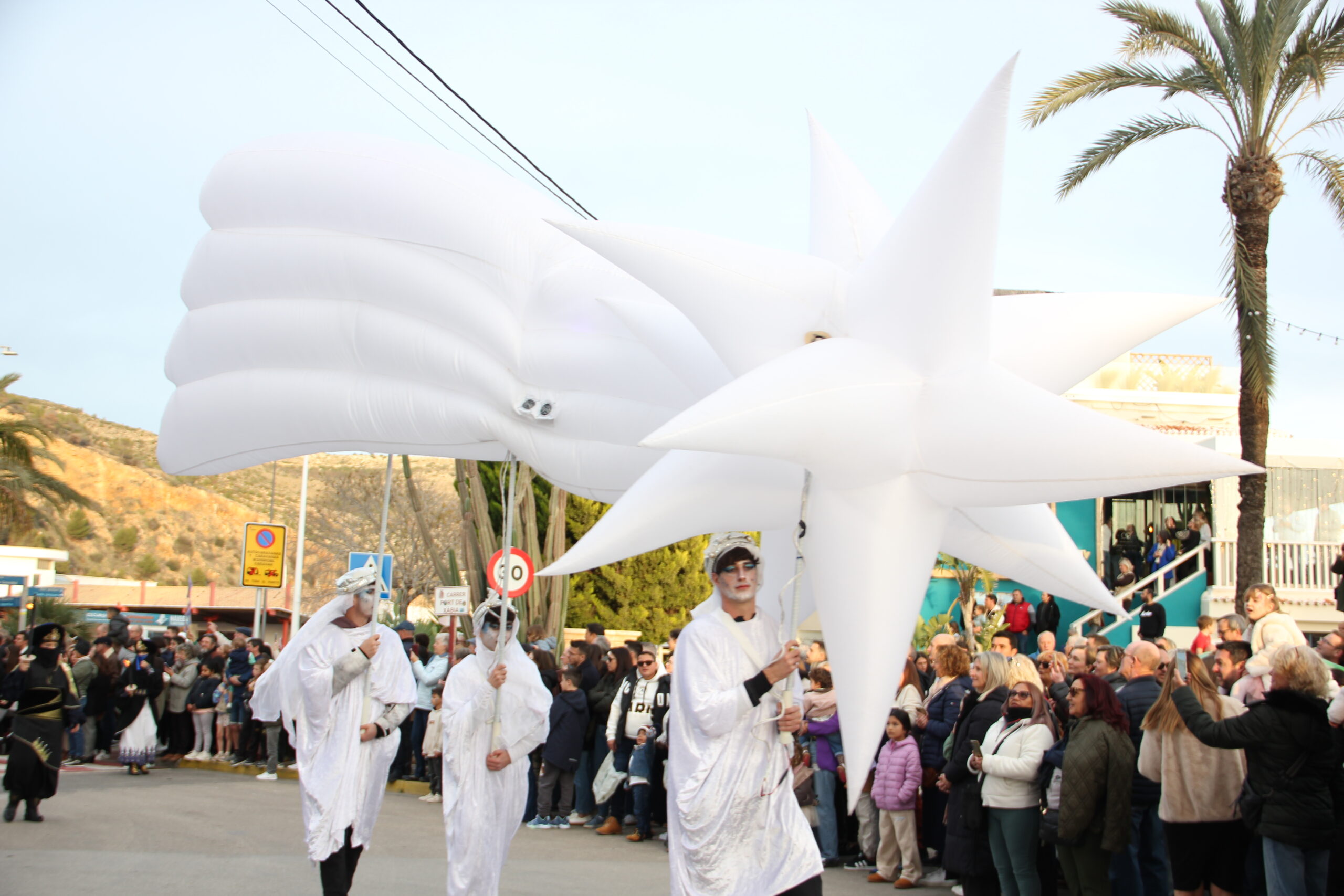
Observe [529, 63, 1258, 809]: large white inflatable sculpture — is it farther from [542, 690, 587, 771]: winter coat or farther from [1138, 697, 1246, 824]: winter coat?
[542, 690, 587, 771]: winter coat

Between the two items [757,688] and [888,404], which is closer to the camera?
[888,404]

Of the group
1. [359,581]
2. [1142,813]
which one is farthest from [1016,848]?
[359,581]

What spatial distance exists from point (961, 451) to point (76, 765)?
16.7 meters

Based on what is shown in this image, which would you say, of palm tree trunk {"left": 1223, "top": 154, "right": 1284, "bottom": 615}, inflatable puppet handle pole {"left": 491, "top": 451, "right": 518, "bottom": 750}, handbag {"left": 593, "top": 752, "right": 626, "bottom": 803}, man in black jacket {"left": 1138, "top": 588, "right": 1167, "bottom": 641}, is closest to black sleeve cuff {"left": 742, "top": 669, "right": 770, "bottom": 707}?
inflatable puppet handle pole {"left": 491, "top": 451, "right": 518, "bottom": 750}

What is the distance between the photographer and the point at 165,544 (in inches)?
2758

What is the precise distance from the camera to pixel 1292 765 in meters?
5.79

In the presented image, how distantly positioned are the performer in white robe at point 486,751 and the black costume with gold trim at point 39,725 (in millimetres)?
5734

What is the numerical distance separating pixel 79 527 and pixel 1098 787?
192ft

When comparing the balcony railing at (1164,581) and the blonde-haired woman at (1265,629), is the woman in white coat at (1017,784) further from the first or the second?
the balcony railing at (1164,581)

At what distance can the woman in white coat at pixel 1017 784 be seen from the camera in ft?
23.5

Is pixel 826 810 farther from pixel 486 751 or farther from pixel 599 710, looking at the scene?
pixel 486 751

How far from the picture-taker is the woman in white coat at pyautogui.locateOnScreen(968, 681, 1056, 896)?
281 inches

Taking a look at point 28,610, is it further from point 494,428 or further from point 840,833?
point 494,428

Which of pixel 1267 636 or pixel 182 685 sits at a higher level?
pixel 1267 636
